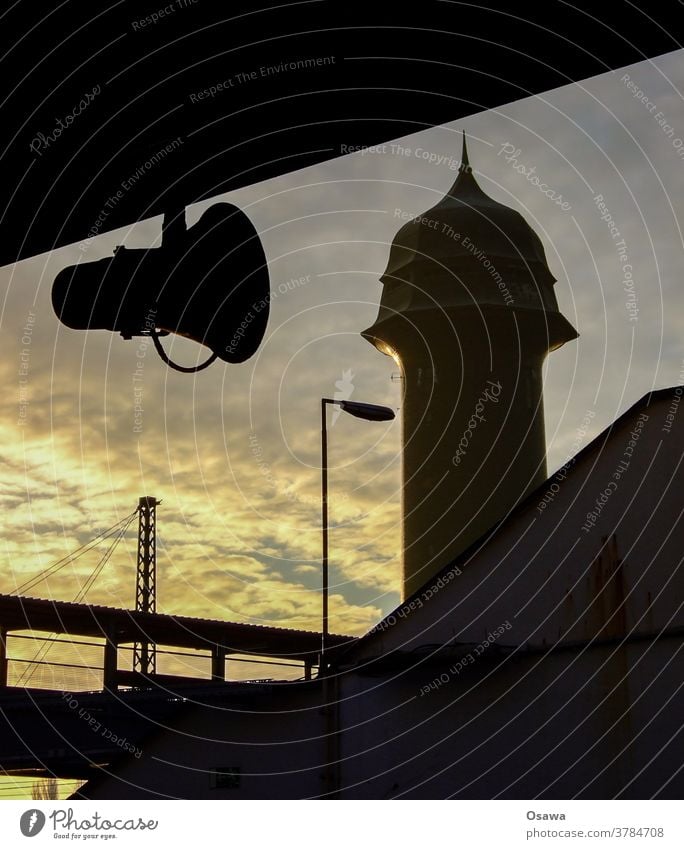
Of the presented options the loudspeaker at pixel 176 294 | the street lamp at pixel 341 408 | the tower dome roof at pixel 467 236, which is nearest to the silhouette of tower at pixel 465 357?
the tower dome roof at pixel 467 236

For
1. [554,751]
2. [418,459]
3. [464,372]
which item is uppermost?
[464,372]

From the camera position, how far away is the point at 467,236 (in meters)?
45.7

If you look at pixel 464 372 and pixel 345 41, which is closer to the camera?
pixel 345 41

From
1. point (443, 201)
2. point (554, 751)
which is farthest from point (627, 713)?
point (443, 201)

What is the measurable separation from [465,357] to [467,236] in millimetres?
5705

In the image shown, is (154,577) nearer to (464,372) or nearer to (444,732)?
(464,372)

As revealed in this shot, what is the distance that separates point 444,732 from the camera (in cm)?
1609

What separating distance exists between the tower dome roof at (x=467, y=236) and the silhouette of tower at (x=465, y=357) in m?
0.05

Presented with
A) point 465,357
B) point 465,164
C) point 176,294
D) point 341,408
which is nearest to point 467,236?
point 465,164

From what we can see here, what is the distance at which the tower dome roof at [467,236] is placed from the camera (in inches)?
1789

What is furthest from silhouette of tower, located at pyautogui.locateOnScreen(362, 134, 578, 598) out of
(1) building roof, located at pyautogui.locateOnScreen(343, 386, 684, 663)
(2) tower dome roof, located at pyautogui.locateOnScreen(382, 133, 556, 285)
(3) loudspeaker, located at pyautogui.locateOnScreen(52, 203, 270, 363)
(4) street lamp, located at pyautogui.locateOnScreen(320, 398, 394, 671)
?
(3) loudspeaker, located at pyautogui.locateOnScreen(52, 203, 270, 363)

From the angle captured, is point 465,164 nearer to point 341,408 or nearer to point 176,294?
point 341,408

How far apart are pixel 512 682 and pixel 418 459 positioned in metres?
27.0

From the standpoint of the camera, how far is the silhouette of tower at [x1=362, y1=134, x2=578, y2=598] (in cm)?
4162
